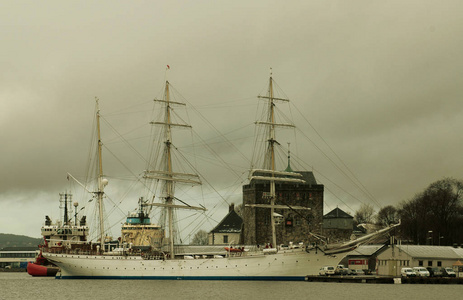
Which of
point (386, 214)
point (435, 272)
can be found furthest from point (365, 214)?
point (435, 272)

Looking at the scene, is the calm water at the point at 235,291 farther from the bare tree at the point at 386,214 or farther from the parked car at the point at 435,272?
the bare tree at the point at 386,214

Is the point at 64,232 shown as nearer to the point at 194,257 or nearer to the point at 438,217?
the point at 194,257

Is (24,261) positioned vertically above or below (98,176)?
below

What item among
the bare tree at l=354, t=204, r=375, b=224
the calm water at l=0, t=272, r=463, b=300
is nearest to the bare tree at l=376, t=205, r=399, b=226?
the bare tree at l=354, t=204, r=375, b=224

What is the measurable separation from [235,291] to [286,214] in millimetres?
52635

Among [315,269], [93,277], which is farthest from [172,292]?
[93,277]

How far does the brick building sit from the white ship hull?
31.3 meters

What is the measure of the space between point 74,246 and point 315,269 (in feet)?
101

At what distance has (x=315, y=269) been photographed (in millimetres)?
77438

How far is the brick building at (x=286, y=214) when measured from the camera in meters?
114

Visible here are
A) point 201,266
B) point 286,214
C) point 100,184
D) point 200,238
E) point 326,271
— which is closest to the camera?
point 326,271

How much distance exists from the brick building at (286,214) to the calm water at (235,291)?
36399 mm

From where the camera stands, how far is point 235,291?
6462 centimetres

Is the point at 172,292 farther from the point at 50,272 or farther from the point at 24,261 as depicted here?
the point at 24,261
